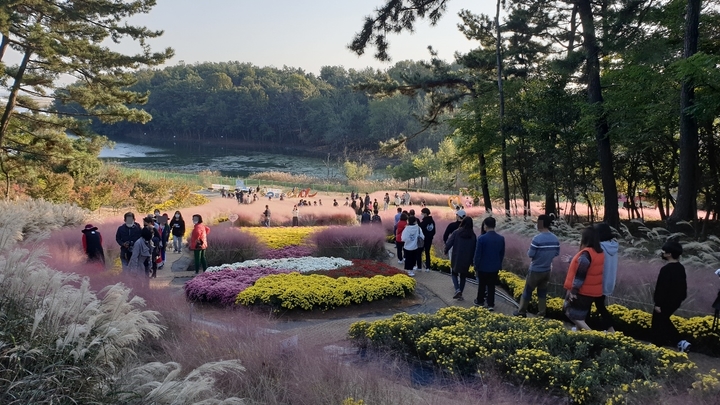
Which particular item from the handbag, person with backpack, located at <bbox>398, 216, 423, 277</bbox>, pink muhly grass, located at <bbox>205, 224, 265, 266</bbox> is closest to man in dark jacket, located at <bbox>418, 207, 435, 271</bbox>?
the handbag

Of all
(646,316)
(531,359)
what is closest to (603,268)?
(646,316)

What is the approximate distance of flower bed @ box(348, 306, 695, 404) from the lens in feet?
16.0

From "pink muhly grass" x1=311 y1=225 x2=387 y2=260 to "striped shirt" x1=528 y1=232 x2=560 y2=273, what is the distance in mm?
6747

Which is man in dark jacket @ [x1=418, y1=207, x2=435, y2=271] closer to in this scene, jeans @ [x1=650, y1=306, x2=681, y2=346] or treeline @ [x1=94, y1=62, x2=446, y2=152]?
jeans @ [x1=650, y1=306, x2=681, y2=346]

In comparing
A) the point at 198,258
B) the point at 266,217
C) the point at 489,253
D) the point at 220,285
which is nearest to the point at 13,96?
the point at 266,217

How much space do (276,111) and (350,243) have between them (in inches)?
4127

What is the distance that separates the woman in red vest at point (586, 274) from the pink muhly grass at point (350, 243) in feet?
25.2

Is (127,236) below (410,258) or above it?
above

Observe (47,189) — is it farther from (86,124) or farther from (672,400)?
(672,400)

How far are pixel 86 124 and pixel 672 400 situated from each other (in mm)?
21476

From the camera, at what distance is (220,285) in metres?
9.49

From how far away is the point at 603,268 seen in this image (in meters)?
6.88

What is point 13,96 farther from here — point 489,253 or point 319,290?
point 489,253

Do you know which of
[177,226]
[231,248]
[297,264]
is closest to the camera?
[297,264]
